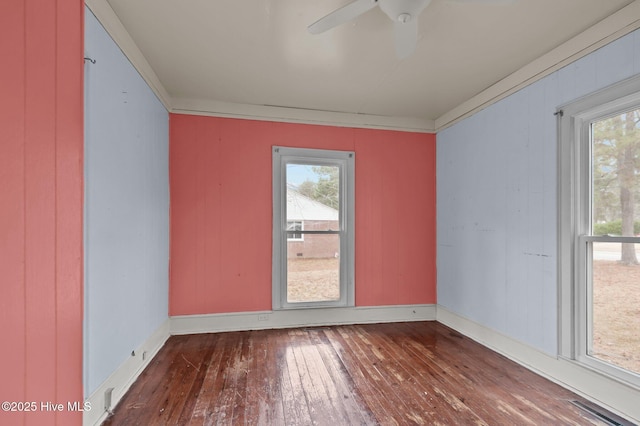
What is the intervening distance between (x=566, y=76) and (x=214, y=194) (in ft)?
11.6

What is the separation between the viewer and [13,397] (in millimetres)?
720

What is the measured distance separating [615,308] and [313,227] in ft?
9.31

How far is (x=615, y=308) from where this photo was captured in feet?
7.10

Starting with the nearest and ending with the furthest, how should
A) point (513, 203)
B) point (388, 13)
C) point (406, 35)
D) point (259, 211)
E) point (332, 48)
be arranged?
point (388, 13), point (406, 35), point (332, 48), point (513, 203), point (259, 211)

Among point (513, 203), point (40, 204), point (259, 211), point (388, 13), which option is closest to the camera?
point (40, 204)

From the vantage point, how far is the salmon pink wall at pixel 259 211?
11.4 ft

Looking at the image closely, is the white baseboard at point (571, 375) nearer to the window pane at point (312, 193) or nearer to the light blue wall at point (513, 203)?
the light blue wall at point (513, 203)

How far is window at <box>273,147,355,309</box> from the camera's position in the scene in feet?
12.3

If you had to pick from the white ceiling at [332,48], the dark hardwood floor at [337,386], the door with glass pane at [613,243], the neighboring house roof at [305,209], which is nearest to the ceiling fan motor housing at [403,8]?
the white ceiling at [332,48]

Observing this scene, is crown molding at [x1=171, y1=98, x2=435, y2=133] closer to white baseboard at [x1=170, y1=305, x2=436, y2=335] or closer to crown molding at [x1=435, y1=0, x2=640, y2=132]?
crown molding at [x1=435, y1=0, x2=640, y2=132]

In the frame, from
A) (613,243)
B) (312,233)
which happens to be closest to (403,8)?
(613,243)

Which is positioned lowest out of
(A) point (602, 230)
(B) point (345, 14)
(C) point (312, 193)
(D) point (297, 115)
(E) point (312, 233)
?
(E) point (312, 233)

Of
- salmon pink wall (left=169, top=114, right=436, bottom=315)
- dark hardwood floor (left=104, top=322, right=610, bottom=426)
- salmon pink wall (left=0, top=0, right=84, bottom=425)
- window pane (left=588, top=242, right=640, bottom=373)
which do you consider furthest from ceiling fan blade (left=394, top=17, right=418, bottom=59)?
dark hardwood floor (left=104, top=322, right=610, bottom=426)

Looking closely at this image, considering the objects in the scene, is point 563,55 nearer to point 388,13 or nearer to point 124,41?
point 388,13
